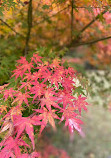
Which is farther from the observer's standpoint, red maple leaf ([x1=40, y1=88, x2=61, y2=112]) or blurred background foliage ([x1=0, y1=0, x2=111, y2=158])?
blurred background foliage ([x1=0, y1=0, x2=111, y2=158])

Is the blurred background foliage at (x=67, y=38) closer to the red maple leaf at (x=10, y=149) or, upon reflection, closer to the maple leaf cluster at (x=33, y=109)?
the maple leaf cluster at (x=33, y=109)

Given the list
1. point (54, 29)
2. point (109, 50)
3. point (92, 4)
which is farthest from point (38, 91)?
point (109, 50)

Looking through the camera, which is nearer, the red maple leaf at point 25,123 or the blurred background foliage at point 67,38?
the red maple leaf at point 25,123

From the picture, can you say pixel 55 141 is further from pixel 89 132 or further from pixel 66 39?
pixel 66 39

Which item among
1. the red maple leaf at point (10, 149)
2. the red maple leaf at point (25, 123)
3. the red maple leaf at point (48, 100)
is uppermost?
the red maple leaf at point (48, 100)

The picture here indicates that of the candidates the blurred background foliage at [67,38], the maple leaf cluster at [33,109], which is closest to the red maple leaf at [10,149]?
the maple leaf cluster at [33,109]

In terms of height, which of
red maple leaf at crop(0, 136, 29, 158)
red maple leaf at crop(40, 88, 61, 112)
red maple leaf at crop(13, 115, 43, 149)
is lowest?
red maple leaf at crop(0, 136, 29, 158)

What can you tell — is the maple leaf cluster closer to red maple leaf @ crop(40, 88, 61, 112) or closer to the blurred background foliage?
red maple leaf @ crop(40, 88, 61, 112)

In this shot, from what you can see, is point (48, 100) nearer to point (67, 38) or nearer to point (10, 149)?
point (10, 149)

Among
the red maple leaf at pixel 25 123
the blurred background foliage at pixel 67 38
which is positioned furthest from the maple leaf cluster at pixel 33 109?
the blurred background foliage at pixel 67 38

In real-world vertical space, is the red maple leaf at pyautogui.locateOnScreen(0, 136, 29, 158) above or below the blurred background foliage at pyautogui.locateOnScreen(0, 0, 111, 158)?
below

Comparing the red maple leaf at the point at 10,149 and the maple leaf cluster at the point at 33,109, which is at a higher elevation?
the maple leaf cluster at the point at 33,109

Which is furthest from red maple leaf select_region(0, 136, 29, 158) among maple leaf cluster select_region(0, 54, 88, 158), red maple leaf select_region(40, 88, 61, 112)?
red maple leaf select_region(40, 88, 61, 112)

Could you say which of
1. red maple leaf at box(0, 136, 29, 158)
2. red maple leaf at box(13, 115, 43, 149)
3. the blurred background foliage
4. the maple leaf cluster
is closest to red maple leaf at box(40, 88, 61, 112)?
the maple leaf cluster
